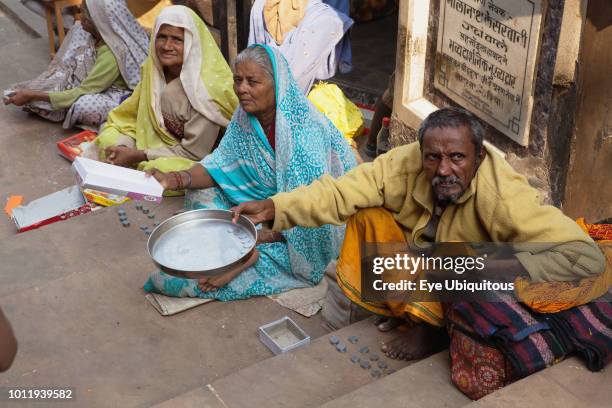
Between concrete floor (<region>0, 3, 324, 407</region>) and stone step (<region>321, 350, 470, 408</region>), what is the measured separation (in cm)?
94

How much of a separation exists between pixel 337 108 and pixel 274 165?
1.54 m

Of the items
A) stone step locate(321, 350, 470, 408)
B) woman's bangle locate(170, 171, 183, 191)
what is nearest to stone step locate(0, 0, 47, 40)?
woman's bangle locate(170, 171, 183, 191)

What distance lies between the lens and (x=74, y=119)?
6965 millimetres

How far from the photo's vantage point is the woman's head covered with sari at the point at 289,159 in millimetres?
4438

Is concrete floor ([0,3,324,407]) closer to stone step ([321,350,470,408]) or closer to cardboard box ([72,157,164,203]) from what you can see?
cardboard box ([72,157,164,203])

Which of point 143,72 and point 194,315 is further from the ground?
point 143,72

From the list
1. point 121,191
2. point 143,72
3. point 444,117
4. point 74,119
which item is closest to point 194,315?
point 121,191

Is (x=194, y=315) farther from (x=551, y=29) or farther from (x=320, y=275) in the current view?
(x=551, y=29)

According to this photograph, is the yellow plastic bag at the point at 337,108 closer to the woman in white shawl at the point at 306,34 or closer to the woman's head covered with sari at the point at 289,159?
the woman in white shawl at the point at 306,34

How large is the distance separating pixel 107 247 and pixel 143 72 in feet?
4.77

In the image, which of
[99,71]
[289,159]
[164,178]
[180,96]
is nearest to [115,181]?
[164,178]

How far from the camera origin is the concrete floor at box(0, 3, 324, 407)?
388 cm

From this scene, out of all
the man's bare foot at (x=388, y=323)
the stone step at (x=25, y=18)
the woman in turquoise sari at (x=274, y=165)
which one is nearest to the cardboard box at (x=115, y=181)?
the woman in turquoise sari at (x=274, y=165)

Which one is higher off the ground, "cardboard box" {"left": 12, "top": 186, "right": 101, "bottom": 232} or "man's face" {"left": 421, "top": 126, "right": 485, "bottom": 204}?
"man's face" {"left": 421, "top": 126, "right": 485, "bottom": 204}
